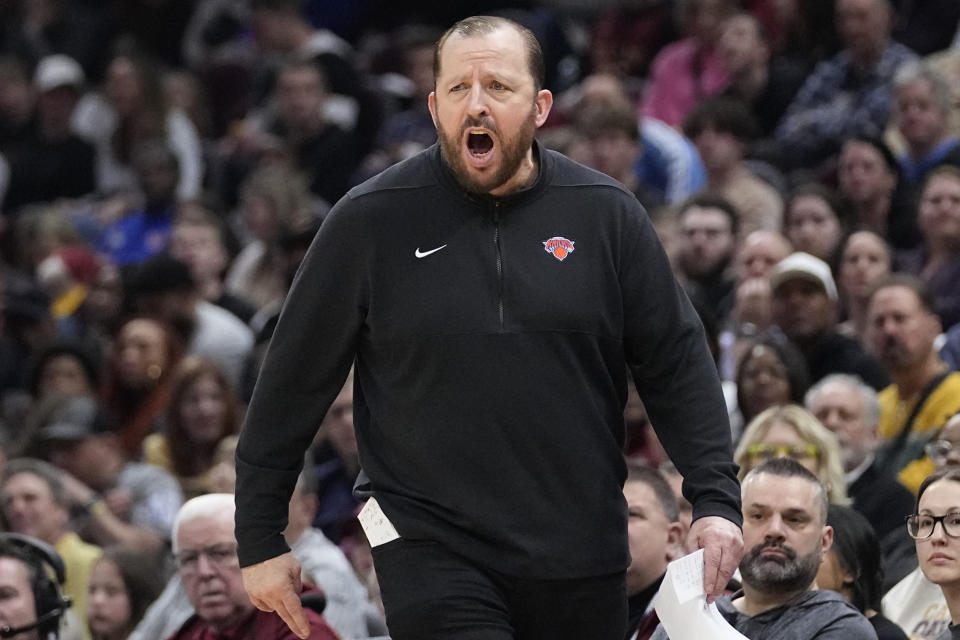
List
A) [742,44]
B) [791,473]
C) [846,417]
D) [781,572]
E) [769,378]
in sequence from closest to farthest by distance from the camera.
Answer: [781,572]
[791,473]
[846,417]
[769,378]
[742,44]

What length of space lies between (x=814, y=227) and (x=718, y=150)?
108cm

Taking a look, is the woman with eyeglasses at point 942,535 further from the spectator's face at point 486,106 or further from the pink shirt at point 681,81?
the pink shirt at point 681,81

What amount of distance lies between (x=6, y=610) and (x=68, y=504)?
178cm

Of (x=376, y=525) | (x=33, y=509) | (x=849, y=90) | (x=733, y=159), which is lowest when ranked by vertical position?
(x=33, y=509)

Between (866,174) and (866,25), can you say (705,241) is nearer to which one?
(866,174)

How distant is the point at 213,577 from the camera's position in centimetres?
553

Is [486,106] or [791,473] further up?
[486,106]

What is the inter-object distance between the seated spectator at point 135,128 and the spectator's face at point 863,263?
515cm

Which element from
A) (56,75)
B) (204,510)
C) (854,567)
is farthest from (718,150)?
(56,75)

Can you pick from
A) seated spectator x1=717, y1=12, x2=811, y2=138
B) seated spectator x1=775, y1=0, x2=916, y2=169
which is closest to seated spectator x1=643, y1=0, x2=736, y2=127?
seated spectator x1=717, y1=12, x2=811, y2=138

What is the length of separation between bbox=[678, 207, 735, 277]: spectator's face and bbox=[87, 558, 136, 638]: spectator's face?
10.9ft

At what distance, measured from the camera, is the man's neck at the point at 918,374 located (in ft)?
23.5

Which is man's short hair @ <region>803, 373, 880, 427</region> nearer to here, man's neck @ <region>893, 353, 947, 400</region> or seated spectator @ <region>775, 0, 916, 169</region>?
man's neck @ <region>893, 353, 947, 400</region>

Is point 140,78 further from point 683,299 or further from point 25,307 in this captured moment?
point 683,299
